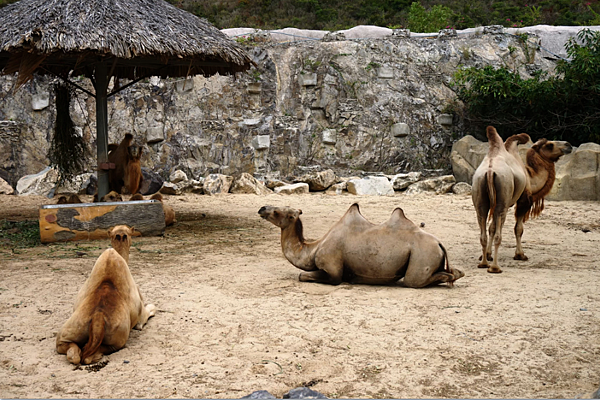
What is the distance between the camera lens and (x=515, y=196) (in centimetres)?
648

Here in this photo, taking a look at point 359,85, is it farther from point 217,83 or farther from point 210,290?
point 210,290

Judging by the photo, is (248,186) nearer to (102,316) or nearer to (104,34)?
(104,34)

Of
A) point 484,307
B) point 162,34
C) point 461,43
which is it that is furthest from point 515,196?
point 461,43

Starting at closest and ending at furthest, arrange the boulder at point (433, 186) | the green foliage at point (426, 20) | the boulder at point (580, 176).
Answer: the boulder at point (580, 176) → the boulder at point (433, 186) → the green foliage at point (426, 20)

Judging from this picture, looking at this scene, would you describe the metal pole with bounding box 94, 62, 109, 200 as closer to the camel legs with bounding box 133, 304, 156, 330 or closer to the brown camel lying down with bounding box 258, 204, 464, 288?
the brown camel lying down with bounding box 258, 204, 464, 288

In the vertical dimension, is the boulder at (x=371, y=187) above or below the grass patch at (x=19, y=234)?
above

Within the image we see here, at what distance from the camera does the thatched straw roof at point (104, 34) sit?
767 centimetres

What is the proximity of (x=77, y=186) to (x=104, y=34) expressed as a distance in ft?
19.0

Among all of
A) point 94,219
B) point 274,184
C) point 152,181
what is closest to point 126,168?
point 94,219

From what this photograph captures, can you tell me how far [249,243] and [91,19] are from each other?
3753 mm

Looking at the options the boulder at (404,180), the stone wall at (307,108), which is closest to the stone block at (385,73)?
the stone wall at (307,108)

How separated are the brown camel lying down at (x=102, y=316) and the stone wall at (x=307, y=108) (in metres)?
10.6

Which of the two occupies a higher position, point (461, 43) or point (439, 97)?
point (461, 43)

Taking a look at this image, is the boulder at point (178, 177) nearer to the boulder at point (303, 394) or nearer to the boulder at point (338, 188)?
the boulder at point (338, 188)
